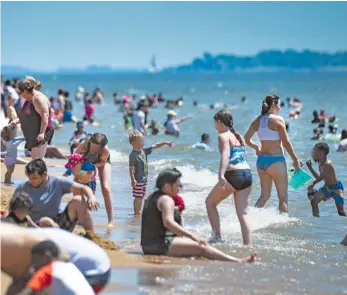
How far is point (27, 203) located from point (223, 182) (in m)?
2.37

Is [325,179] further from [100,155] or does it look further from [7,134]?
[7,134]

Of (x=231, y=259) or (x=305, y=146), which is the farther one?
(x=305, y=146)

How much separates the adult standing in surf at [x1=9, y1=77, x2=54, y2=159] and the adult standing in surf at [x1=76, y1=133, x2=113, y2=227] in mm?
855

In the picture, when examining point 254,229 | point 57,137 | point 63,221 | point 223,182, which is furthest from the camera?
point 57,137

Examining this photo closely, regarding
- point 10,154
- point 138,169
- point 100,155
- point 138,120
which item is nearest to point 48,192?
point 100,155

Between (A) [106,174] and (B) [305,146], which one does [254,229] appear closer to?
(A) [106,174]

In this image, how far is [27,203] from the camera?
657 cm

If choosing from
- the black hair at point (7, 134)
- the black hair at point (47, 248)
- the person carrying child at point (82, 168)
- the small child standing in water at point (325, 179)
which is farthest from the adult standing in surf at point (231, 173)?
the black hair at point (7, 134)

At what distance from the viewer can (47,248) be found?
545 cm

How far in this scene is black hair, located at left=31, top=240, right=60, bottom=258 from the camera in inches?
214

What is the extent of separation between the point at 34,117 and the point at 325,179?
3.68 meters

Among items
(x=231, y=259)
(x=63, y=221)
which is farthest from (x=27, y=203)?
(x=231, y=259)

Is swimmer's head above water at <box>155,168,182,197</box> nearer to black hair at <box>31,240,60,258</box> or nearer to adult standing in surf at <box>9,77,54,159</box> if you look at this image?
black hair at <box>31,240,60,258</box>

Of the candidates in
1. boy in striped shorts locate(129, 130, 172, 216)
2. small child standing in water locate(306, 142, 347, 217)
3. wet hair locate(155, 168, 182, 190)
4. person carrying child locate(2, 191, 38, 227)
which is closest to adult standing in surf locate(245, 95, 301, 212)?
small child standing in water locate(306, 142, 347, 217)
